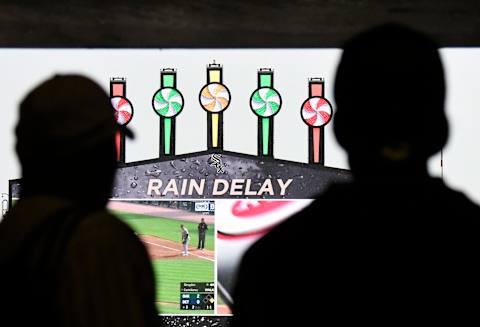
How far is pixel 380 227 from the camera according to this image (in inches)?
36.5

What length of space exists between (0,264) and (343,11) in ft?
18.8

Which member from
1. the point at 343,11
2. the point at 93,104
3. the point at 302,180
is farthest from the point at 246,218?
the point at 93,104

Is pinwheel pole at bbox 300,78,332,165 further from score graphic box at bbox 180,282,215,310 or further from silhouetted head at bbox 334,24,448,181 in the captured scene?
silhouetted head at bbox 334,24,448,181

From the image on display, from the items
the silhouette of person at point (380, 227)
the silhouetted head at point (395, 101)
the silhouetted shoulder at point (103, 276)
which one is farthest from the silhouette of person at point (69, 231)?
the silhouetted head at point (395, 101)

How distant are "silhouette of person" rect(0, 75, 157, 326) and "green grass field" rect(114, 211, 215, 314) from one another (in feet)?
24.1

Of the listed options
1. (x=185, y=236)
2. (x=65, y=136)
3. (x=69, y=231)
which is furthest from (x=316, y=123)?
(x=69, y=231)

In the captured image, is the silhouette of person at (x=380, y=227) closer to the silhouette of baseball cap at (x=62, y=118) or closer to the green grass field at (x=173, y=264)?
the silhouette of baseball cap at (x=62, y=118)

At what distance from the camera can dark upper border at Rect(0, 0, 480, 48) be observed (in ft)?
21.2

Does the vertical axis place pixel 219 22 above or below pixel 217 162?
above

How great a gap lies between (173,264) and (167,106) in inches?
61.0

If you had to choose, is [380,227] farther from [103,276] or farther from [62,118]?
[62,118]

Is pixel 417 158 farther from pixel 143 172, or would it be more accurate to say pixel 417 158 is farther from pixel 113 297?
pixel 143 172

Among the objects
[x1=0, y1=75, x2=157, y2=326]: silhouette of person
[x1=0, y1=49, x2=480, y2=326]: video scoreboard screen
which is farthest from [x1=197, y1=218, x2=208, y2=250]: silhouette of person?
[x1=0, y1=75, x2=157, y2=326]: silhouette of person

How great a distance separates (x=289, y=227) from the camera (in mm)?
960
